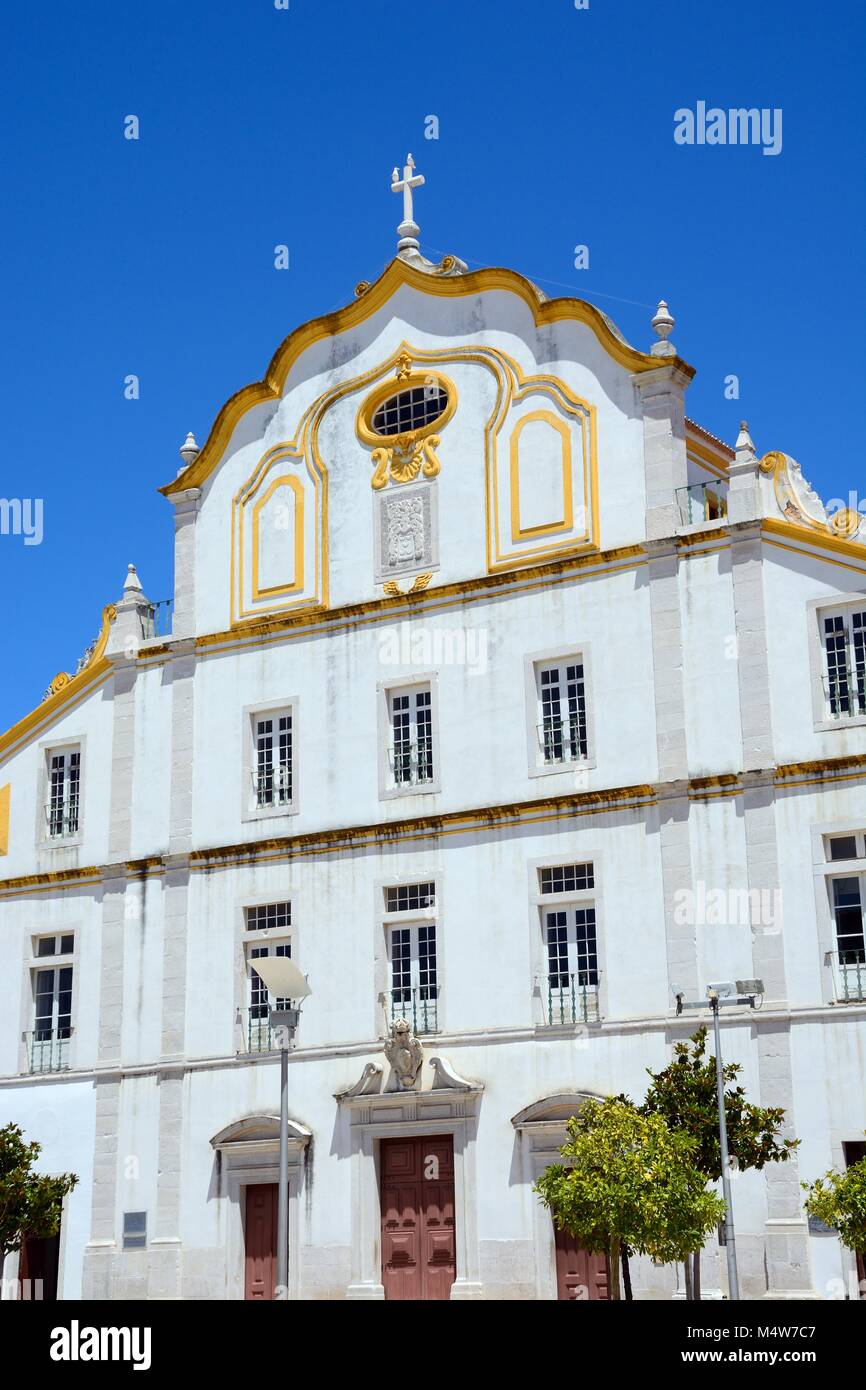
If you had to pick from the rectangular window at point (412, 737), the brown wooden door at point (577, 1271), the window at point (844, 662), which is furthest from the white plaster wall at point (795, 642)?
the brown wooden door at point (577, 1271)

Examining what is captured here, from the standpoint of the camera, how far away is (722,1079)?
26266mm

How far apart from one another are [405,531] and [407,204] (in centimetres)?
728

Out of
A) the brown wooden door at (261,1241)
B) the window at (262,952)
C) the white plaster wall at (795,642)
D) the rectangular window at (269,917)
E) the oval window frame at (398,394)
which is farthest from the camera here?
the oval window frame at (398,394)

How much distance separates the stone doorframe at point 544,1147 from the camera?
29.7 meters

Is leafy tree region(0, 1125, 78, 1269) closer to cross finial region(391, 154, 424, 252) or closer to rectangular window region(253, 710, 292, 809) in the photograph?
rectangular window region(253, 710, 292, 809)

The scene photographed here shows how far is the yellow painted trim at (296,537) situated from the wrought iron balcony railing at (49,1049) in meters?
9.65

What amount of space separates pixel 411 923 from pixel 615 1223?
8892mm

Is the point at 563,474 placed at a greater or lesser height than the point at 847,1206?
greater

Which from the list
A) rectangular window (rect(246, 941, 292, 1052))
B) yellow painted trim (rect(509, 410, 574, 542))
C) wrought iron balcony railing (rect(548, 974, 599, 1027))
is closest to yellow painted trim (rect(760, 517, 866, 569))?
yellow painted trim (rect(509, 410, 574, 542))

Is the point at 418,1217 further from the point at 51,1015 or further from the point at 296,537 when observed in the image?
the point at 296,537

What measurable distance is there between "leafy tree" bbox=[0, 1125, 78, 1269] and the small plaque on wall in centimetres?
1246

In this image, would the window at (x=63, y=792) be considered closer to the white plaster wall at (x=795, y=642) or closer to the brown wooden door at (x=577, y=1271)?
the brown wooden door at (x=577, y=1271)

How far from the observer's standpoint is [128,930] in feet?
118

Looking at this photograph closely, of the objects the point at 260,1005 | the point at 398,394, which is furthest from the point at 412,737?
the point at 398,394
